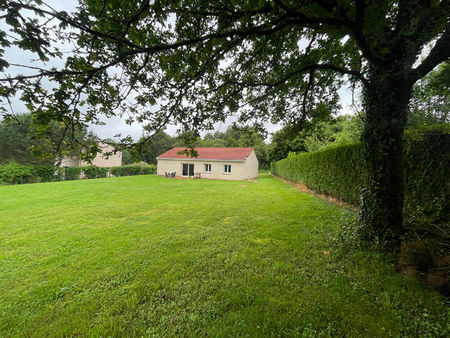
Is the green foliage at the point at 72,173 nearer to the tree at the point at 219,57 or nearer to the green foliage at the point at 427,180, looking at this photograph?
the tree at the point at 219,57

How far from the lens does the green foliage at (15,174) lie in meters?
12.9

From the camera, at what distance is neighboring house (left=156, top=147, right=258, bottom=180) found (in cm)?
1897

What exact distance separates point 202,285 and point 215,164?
57.6ft

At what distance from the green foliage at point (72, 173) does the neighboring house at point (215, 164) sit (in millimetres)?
8626

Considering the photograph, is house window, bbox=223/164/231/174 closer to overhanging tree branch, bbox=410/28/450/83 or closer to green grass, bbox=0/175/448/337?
green grass, bbox=0/175/448/337

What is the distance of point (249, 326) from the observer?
1798 millimetres

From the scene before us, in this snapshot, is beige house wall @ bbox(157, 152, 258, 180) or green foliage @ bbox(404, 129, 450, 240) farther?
beige house wall @ bbox(157, 152, 258, 180)

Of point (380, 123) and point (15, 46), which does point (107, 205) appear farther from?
point (380, 123)

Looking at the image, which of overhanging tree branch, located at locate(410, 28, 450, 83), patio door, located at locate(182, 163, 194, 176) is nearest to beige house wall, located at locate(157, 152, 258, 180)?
patio door, located at locate(182, 163, 194, 176)

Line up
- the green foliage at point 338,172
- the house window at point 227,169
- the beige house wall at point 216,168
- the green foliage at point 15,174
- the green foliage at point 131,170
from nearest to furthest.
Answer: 1. the green foliage at point 338,172
2. the green foliage at point 15,174
3. the beige house wall at point 216,168
4. the house window at point 227,169
5. the green foliage at point 131,170

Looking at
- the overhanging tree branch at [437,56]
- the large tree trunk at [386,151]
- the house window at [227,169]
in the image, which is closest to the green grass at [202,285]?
the large tree trunk at [386,151]

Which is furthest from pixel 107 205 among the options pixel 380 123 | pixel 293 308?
pixel 380 123

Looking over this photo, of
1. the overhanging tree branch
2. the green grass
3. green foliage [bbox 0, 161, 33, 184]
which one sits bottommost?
the green grass

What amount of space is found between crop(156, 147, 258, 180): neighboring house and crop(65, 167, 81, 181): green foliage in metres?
8.63
